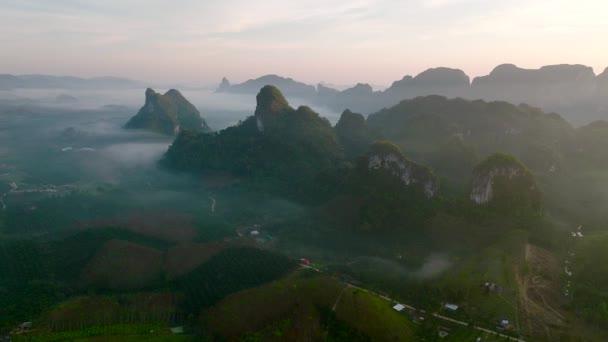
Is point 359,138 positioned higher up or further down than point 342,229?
higher up

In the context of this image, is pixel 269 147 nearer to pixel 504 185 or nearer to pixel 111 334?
pixel 504 185

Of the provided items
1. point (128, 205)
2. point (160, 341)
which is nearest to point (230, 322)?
point (160, 341)

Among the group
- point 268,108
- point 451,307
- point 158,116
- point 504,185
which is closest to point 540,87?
point 268,108

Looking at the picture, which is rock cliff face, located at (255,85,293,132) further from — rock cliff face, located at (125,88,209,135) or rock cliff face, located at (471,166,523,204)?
rock cliff face, located at (125,88,209,135)

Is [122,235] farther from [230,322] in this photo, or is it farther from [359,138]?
[359,138]

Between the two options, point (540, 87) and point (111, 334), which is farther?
point (540, 87)

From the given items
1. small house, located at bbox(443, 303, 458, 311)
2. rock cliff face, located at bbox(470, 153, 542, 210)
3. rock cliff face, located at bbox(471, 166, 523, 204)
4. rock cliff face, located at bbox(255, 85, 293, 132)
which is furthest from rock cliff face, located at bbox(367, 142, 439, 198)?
rock cliff face, located at bbox(255, 85, 293, 132)

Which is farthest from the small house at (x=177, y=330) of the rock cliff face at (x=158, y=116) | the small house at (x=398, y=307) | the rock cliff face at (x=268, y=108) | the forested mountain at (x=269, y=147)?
the rock cliff face at (x=158, y=116)
